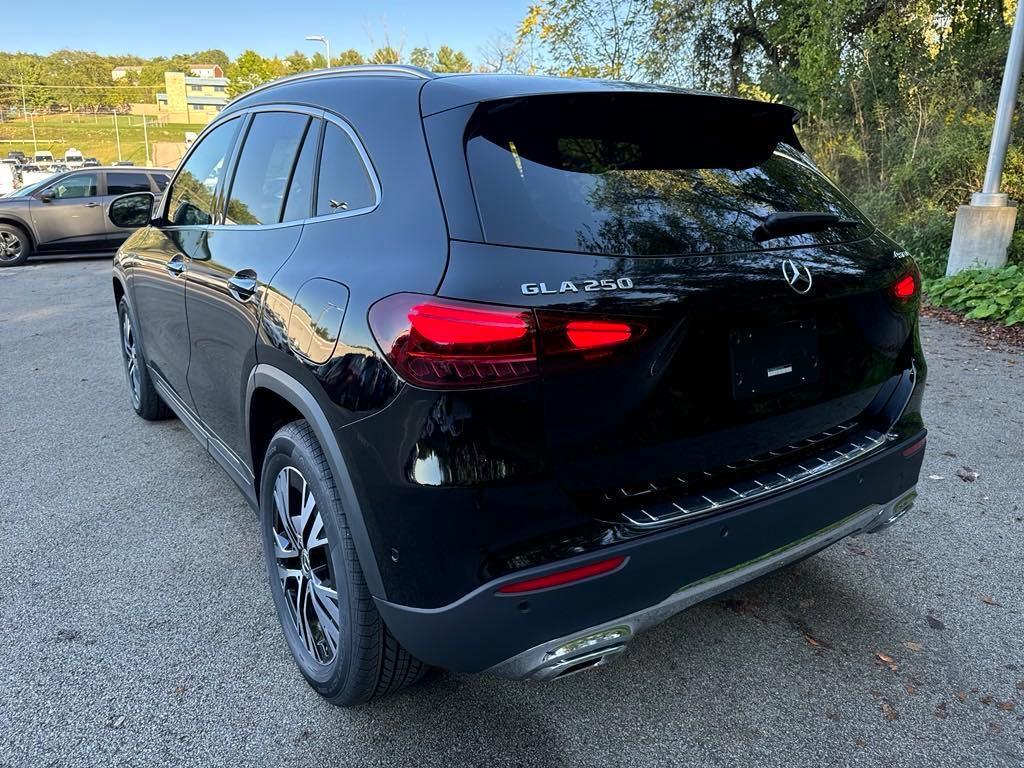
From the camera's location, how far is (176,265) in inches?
127

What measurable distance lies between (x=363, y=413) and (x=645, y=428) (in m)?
0.67

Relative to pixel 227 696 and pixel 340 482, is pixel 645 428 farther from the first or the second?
pixel 227 696

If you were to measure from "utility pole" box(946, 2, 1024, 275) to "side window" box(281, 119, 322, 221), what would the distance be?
7963mm

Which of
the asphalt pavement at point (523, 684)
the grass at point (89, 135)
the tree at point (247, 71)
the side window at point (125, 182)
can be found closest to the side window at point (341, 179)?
the asphalt pavement at point (523, 684)

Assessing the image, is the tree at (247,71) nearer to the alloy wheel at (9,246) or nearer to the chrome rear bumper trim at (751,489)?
the alloy wheel at (9,246)

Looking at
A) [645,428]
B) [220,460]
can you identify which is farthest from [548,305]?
[220,460]

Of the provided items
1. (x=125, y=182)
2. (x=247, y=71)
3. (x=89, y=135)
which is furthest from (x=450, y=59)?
(x=89, y=135)

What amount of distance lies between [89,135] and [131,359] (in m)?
73.6

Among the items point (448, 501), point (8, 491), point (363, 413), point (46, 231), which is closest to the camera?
point (448, 501)

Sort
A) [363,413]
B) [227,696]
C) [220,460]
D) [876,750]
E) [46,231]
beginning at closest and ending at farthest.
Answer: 1. [363,413]
2. [876,750]
3. [227,696]
4. [220,460]
5. [46,231]

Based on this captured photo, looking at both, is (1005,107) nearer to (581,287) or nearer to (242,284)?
(581,287)

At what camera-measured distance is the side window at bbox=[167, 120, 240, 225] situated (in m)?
3.18

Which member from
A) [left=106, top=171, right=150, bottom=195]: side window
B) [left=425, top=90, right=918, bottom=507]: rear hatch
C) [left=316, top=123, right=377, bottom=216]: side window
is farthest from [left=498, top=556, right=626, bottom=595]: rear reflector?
[left=106, top=171, right=150, bottom=195]: side window

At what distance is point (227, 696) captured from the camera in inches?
90.3
